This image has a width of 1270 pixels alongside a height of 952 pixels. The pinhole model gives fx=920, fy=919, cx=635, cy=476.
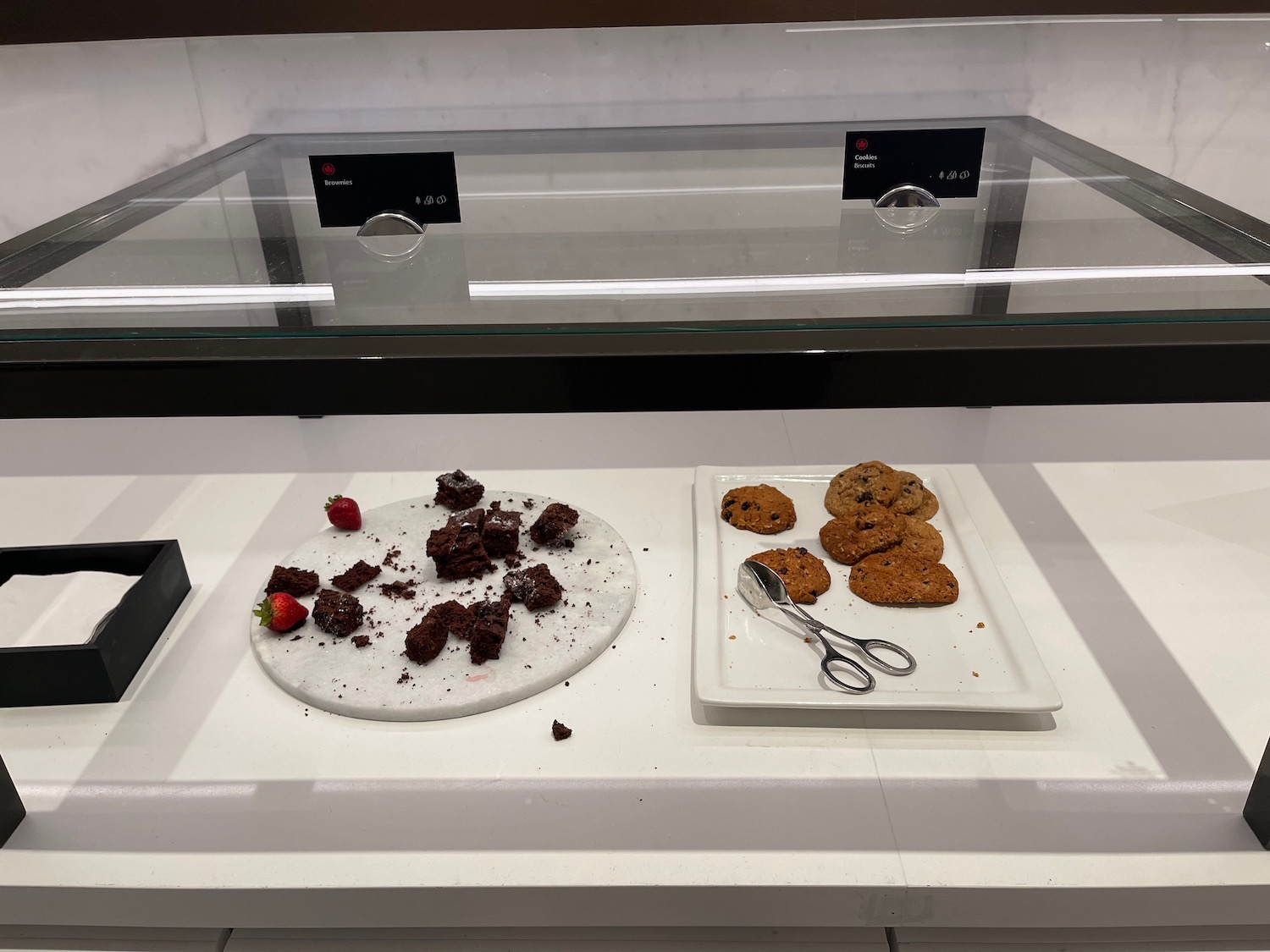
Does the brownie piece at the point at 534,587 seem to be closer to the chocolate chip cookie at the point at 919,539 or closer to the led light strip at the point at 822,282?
the chocolate chip cookie at the point at 919,539

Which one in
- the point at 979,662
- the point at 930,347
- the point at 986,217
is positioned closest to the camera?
the point at 930,347

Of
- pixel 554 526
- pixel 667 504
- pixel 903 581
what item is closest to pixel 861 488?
pixel 903 581

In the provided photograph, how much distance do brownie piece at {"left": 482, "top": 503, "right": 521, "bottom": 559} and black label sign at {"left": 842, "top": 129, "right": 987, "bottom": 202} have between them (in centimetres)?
66

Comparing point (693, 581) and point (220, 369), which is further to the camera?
point (693, 581)

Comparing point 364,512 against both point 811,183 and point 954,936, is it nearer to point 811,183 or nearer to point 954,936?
point 811,183

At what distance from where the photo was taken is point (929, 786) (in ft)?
3.30

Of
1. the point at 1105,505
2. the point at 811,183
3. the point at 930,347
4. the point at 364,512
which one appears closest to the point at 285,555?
the point at 364,512

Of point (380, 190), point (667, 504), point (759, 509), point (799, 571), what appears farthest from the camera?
point (667, 504)

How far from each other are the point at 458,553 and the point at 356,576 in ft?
0.46

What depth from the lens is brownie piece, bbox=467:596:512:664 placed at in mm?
1109

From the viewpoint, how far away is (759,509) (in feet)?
4.40

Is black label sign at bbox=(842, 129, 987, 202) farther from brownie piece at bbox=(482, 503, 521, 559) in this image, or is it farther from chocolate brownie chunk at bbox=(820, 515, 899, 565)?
brownie piece at bbox=(482, 503, 521, 559)

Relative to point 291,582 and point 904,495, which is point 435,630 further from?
point 904,495

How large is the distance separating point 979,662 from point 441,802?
2.11 ft
